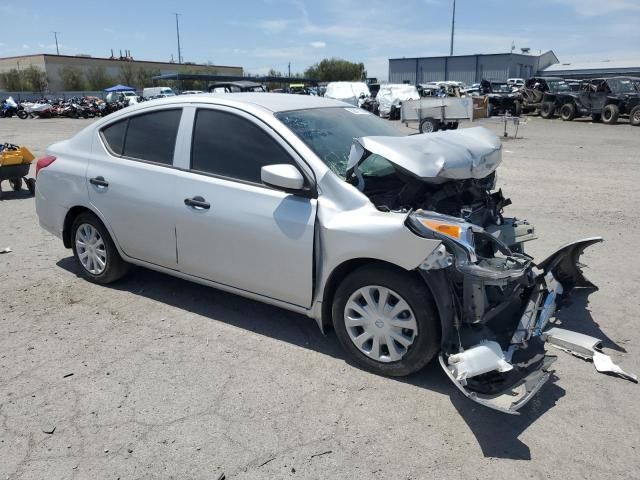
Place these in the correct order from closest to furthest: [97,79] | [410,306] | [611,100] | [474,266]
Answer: [474,266], [410,306], [611,100], [97,79]

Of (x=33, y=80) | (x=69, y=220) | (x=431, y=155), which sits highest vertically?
(x=33, y=80)

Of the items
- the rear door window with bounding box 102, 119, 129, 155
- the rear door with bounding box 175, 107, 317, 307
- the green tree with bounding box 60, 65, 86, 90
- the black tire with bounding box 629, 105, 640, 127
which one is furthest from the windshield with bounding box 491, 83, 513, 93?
the green tree with bounding box 60, 65, 86, 90

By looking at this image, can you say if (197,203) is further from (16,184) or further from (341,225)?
(16,184)

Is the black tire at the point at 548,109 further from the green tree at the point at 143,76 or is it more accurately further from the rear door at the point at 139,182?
the green tree at the point at 143,76

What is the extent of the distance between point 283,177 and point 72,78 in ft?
283

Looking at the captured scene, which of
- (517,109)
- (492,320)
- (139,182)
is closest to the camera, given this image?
(492,320)

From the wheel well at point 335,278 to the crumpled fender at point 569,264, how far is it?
133 centimetres

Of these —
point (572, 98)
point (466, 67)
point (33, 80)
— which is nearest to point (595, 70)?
point (466, 67)

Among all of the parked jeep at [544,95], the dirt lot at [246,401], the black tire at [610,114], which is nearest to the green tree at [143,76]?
the parked jeep at [544,95]

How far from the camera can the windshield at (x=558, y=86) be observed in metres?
28.2

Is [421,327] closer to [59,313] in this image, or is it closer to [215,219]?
[215,219]

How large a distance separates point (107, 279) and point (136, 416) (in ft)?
7.03

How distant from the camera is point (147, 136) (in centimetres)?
438

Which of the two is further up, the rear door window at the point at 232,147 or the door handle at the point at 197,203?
the rear door window at the point at 232,147
